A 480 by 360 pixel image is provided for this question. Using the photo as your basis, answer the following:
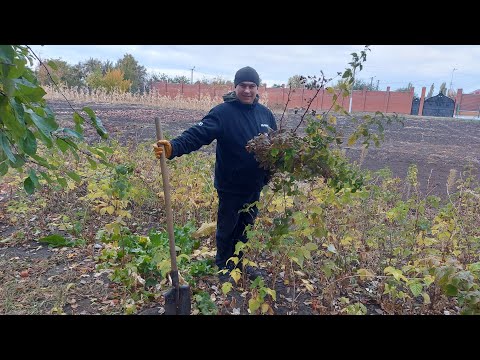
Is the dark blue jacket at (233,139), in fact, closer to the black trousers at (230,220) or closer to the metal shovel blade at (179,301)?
the black trousers at (230,220)

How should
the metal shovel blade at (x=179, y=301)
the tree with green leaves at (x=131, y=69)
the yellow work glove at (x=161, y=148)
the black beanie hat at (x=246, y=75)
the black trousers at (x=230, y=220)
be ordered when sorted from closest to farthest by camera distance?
the metal shovel blade at (x=179, y=301)
the yellow work glove at (x=161, y=148)
the black beanie hat at (x=246, y=75)
the black trousers at (x=230, y=220)
the tree with green leaves at (x=131, y=69)

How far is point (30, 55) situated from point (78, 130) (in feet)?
1.23

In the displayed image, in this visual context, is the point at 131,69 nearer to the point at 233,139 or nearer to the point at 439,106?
the point at 439,106

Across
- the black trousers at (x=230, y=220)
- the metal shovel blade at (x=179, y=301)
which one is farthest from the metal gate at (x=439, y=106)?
the metal shovel blade at (x=179, y=301)

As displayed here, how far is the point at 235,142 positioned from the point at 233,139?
31 millimetres

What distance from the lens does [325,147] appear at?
94.3 inches

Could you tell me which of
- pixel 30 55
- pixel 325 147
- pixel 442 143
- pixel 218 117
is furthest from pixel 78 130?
pixel 442 143

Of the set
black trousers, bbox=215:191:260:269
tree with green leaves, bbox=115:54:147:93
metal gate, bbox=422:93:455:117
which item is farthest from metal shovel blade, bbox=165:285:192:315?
metal gate, bbox=422:93:455:117

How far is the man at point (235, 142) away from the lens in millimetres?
3236

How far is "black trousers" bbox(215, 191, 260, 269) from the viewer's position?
11.2 feet

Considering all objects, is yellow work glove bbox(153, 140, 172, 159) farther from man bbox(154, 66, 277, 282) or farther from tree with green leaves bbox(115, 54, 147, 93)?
tree with green leaves bbox(115, 54, 147, 93)
